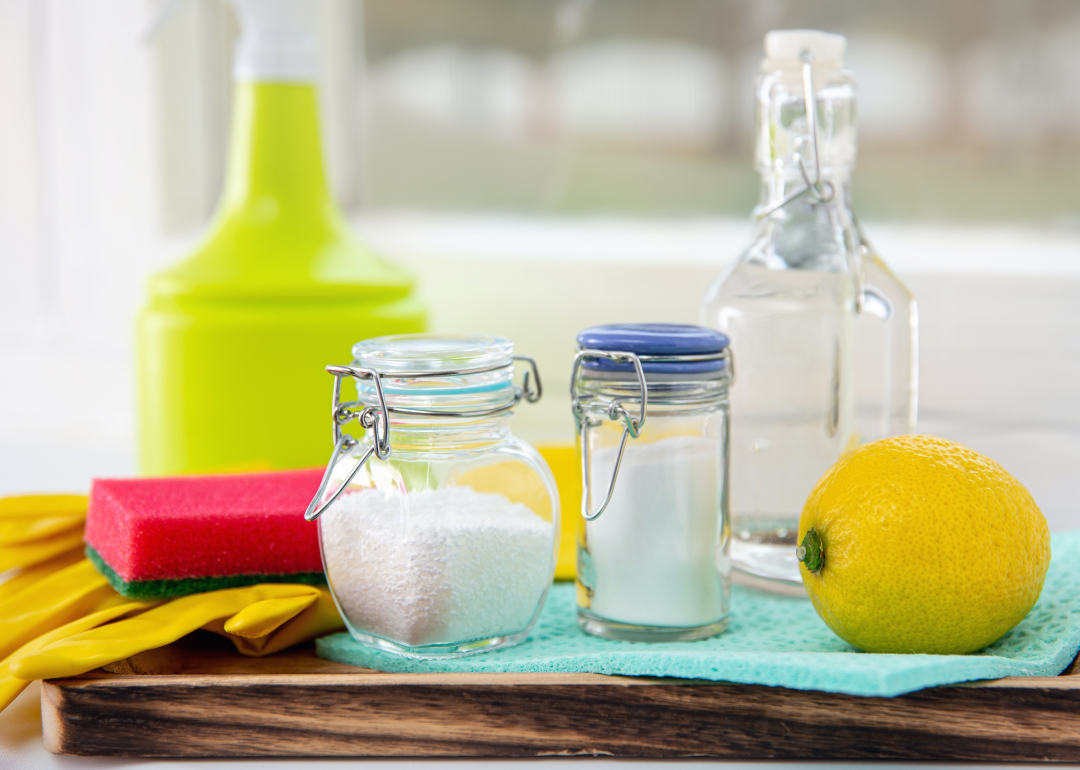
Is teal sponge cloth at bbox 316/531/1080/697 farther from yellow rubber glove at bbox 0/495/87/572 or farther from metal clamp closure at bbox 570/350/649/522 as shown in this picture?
yellow rubber glove at bbox 0/495/87/572

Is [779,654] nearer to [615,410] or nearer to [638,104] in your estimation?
[615,410]

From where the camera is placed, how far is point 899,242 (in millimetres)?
824

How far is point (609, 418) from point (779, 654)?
0.13m

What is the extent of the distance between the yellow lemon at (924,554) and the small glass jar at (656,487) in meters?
0.05

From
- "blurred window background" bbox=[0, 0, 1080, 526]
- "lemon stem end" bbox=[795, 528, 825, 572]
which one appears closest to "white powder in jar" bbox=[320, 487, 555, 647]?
"lemon stem end" bbox=[795, 528, 825, 572]

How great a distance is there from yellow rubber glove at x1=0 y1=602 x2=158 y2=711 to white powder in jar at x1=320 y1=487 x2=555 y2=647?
0.09 meters

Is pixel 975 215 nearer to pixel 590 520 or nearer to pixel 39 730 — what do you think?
pixel 590 520

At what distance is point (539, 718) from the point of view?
375mm

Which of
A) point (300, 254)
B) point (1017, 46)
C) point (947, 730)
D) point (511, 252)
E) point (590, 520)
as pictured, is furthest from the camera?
point (511, 252)

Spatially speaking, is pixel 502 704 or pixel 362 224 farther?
pixel 362 224

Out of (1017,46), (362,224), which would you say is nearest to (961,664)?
(1017,46)

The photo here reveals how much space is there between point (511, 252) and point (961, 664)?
1.93 feet

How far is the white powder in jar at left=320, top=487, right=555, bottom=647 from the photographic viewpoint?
0.42 metres

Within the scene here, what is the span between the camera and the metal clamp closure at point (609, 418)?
44cm
